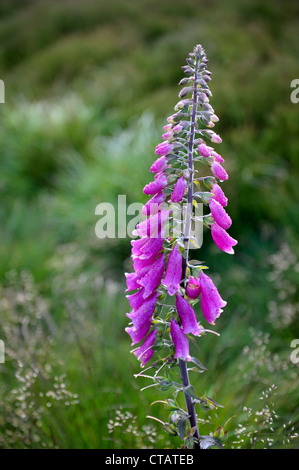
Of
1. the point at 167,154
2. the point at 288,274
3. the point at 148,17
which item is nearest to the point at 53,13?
the point at 148,17

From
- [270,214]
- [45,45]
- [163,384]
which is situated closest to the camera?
[163,384]

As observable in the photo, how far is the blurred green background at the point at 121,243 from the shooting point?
7.11 feet

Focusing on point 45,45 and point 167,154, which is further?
point 45,45

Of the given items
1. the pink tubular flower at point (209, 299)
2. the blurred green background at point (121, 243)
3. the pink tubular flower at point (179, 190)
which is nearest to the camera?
the pink tubular flower at point (179, 190)

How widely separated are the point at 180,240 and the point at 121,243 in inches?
107

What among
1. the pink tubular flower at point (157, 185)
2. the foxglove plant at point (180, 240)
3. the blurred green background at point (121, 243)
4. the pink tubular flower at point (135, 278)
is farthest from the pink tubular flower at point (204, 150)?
the blurred green background at point (121, 243)

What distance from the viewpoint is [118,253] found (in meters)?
4.04

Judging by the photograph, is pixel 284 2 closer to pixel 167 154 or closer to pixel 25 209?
pixel 25 209

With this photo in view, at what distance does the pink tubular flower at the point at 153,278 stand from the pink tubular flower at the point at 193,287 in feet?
0.27

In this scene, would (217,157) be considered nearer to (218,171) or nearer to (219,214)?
(218,171)

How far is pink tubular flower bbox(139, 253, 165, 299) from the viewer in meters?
1.34

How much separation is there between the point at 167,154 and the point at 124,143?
3.75 metres

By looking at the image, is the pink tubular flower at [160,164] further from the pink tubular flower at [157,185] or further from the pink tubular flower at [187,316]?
the pink tubular flower at [187,316]

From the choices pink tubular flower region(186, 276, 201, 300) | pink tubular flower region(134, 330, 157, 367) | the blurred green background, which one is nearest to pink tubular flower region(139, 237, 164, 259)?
pink tubular flower region(186, 276, 201, 300)
